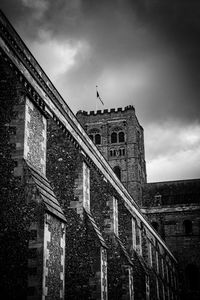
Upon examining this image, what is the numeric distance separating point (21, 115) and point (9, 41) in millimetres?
2777

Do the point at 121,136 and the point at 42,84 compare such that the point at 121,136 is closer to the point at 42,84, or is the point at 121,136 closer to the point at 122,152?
the point at 122,152

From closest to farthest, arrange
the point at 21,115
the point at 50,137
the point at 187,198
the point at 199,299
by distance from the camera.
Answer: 1. the point at 21,115
2. the point at 50,137
3. the point at 199,299
4. the point at 187,198

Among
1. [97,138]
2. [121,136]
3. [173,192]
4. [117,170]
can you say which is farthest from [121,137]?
[173,192]

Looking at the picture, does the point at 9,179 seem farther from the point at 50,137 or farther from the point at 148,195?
the point at 148,195

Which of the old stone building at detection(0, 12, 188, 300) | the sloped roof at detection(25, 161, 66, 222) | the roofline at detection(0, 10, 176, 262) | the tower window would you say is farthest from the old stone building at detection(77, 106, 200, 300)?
the sloped roof at detection(25, 161, 66, 222)

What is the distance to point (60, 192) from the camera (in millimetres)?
16422

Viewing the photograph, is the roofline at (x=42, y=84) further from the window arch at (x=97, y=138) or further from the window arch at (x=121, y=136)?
the window arch at (x=97, y=138)

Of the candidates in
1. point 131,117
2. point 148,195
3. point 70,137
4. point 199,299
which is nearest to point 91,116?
point 131,117

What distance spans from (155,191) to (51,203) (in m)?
41.6

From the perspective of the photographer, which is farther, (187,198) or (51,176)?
(187,198)

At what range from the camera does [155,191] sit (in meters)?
51.7

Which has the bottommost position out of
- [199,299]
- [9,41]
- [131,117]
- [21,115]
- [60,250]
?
[199,299]

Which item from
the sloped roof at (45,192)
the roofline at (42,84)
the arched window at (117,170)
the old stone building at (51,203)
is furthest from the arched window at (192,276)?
the sloped roof at (45,192)

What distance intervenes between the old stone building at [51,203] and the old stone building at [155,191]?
19060 mm
